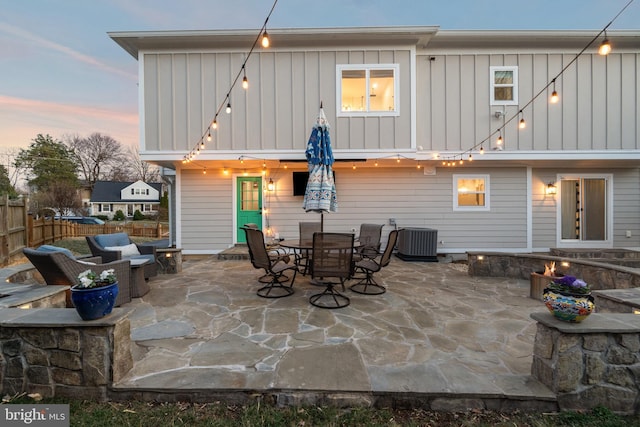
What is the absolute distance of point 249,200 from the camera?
24.4 feet

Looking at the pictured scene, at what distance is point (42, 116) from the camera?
1989cm

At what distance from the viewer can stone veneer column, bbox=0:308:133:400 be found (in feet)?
6.23

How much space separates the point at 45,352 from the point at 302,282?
3.20 m

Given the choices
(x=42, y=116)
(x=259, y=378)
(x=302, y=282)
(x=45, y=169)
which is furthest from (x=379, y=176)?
(x=45, y=169)

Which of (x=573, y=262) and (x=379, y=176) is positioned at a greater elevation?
(x=379, y=176)

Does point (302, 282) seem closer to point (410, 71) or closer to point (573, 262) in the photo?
point (573, 262)

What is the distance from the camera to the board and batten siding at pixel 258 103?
6.53 metres

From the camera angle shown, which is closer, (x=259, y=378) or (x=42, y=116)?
(x=259, y=378)

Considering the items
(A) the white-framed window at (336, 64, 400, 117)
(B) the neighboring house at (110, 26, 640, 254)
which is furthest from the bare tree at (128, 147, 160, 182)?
(A) the white-framed window at (336, 64, 400, 117)

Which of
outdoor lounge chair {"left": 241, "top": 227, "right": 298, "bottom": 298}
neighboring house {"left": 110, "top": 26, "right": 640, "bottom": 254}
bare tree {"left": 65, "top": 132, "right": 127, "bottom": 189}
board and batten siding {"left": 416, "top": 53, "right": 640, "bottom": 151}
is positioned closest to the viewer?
outdoor lounge chair {"left": 241, "top": 227, "right": 298, "bottom": 298}

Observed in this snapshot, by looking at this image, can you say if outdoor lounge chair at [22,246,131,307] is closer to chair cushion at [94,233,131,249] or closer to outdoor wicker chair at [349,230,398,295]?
chair cushion at [94,233,131,249]

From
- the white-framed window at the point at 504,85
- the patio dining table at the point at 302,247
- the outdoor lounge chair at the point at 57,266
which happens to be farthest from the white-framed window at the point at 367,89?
the outdoor lounge chair at the point at 57,266

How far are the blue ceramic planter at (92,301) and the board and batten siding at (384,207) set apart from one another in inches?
213

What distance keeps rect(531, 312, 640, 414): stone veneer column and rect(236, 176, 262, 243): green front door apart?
652 cm
